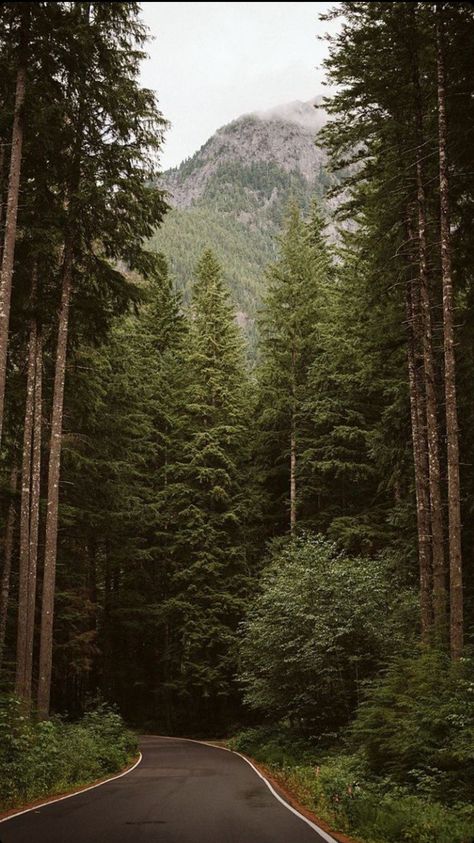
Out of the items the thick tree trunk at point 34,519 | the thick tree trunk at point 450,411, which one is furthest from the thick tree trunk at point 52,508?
the thick tree trunk at point 450,411

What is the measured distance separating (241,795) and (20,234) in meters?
15.7

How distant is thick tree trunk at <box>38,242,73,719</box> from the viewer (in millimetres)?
16609

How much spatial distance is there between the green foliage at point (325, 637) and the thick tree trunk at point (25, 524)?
7.46m

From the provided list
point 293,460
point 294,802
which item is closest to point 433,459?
point 294,802

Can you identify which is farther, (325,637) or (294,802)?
(325,637)

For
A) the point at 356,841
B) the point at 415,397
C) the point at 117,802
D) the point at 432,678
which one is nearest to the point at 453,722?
the point at 432,678

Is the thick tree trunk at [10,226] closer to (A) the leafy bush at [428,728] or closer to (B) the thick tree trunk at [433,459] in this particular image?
(B) the thick tree trunk at [433,459]

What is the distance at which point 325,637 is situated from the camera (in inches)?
738

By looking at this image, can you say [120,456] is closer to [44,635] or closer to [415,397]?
[44,635]

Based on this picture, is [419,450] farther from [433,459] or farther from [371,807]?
[371,807]

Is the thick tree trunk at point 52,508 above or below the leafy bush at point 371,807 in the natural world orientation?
above

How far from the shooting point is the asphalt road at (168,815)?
8.66 meters

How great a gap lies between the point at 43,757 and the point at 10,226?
11164mm

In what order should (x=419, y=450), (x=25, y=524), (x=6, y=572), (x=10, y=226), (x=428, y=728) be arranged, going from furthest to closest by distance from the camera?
(x=6, y=572) < (x=419, y=450) < (x=25, y=524) < (x=10, y=226) < (x=428, y=728)
